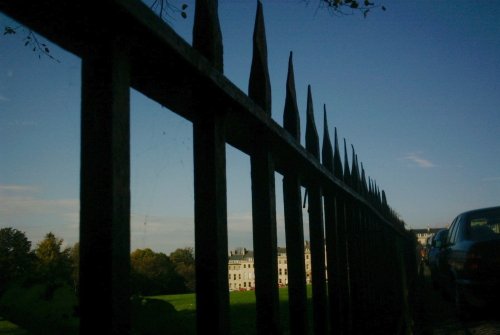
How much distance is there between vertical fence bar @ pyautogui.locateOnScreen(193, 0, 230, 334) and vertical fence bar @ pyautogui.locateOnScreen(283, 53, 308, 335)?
81 centimetres

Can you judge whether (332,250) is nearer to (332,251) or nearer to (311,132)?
(332,251)

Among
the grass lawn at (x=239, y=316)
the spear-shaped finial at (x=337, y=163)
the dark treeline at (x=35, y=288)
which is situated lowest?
the grass lawn at (x=239, y=316)

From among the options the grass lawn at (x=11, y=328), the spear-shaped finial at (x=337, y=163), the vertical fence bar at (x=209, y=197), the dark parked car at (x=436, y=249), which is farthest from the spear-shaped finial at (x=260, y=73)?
the dark parked car at (x=436, y=249)

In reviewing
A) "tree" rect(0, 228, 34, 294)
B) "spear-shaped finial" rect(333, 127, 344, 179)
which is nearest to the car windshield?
"spear-shaped finial" rect(333, 127, 344, 179)

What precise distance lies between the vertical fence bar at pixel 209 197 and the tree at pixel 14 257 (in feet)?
1.78

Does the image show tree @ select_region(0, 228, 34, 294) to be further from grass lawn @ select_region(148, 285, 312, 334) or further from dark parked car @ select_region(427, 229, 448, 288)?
dark parked car @ select_region(427, 229, 448, 288)

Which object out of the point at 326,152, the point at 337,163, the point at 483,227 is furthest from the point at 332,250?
the point at 483,227

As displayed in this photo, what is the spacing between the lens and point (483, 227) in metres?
6.16

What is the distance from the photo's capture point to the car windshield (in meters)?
5.77

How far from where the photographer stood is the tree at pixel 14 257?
2.49ft

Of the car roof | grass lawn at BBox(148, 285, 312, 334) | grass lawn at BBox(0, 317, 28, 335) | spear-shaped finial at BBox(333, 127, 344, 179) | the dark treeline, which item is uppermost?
spear-shaped finial at BBox(333, 127, 344, 179)

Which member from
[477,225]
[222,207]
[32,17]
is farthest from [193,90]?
[477,225]

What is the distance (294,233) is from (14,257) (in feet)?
4.92

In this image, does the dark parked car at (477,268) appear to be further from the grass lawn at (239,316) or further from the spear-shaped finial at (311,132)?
the spear-shaped finial at (311,132)
